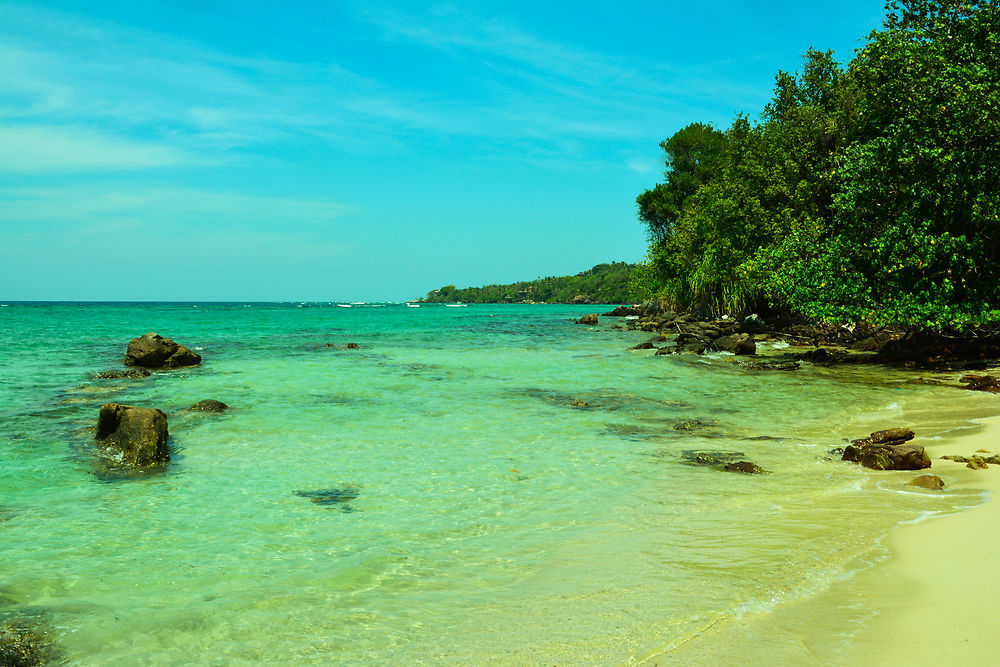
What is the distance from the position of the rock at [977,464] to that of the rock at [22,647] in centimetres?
1011

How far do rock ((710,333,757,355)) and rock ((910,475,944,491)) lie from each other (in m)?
20.8

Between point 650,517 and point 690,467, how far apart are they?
2.44 metres

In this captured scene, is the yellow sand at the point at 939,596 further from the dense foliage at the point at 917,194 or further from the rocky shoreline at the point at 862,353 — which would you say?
the dense foliage at the point at 917,194

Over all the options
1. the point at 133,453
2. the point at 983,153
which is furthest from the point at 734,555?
the point at 983,153

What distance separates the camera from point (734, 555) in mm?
5902

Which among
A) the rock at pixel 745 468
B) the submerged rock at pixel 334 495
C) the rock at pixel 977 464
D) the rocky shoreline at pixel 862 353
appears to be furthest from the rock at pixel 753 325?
the submerged rock at pixel 334 495

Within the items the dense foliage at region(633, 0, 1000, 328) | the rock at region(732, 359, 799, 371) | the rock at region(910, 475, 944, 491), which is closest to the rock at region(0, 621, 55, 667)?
the rock at region(910, 475, 944, 491)

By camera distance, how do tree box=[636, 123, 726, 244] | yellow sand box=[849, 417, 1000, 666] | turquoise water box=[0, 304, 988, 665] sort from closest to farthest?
yellow sand box=[849, 417, 1000, 666] < turquoise water box=[0, 304, 988, 665] < tree box=[636, 123, 726, 244]

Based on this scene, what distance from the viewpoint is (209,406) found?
575 inches

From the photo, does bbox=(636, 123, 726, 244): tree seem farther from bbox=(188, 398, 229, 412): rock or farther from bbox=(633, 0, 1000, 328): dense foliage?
bbox=(188, 398, 229, 412): rock

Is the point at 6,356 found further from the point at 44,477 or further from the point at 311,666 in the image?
the point at 311,666

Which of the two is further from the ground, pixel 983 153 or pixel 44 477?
pixel 983 153

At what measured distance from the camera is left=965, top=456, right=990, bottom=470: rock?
8.27 m

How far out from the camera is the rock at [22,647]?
14.1 feet
